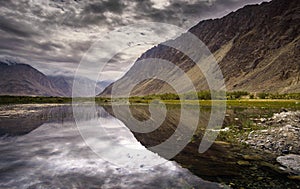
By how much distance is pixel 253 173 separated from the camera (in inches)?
609

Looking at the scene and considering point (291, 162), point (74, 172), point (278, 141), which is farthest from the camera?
point (278, 141)

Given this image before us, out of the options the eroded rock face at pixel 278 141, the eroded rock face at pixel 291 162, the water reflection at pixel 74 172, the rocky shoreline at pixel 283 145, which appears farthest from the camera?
the eroded rock face at pixel 278 141

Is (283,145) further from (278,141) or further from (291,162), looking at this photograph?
(291,162)

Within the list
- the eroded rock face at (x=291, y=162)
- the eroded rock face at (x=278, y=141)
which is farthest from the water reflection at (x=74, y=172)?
the eroded rock face at (x=278, y=141)

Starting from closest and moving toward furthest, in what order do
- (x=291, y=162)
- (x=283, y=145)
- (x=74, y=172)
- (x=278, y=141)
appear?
(x=74, y=172) → (x=291, y=162) → (x=283, y=145) → (x=278, y=141)

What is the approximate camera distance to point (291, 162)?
55.3ft

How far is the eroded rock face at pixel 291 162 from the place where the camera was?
16.0m

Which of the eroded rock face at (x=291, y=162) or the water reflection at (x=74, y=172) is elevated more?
the eroded rock face at (x=291, y=162)

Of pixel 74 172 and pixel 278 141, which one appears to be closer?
pixel 74 172

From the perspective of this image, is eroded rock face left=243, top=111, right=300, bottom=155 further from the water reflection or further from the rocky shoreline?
the water reflection

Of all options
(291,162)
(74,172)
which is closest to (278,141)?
(291,162)

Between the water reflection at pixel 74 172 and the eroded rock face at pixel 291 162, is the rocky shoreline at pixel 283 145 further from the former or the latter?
the water reflection at pixel 74 172

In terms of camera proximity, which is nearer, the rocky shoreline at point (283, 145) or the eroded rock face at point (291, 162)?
the eroded rock face at point (291, 162)

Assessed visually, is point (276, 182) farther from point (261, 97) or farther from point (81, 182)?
point (261, 97)
